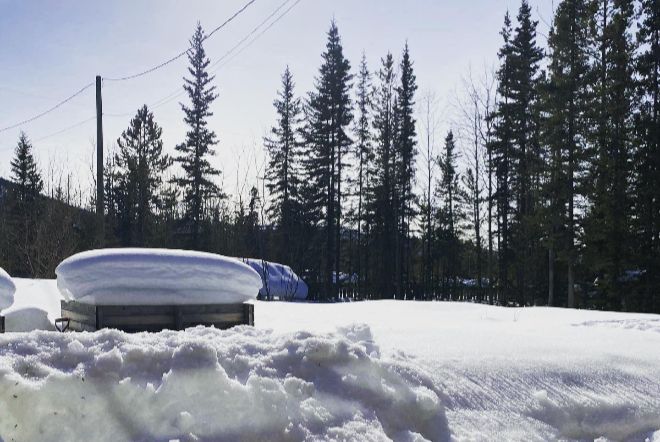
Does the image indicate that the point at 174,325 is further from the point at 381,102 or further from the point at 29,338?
the point at 381,102

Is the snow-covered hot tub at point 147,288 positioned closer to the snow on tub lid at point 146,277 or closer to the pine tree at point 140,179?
the snow on tub lid at point 146,277

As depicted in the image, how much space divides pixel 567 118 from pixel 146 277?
17595 mm

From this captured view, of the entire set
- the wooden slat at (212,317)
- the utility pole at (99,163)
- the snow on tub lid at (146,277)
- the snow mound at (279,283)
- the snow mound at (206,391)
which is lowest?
the snow mound at (279,283)

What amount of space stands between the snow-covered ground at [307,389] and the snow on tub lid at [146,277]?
2243 millimetres

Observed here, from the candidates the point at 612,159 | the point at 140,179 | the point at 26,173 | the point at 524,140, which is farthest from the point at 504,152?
the point at 26,173

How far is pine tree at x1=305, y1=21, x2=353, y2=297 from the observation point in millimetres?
29156

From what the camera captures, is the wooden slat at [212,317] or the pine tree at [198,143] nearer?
the wooden slat at [212,317]

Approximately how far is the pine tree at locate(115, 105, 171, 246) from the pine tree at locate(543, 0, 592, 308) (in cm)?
1713

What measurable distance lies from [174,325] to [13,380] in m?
3.34

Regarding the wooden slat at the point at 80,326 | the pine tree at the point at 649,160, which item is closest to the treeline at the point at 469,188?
the pine tree at the point at 649,160

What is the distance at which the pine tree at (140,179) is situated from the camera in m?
25.4

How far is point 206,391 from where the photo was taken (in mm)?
2227

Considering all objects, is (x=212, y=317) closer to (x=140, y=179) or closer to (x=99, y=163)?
(x=99, y=163)

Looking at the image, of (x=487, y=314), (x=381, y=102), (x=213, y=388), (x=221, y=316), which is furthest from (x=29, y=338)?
(x=381, y=102)
